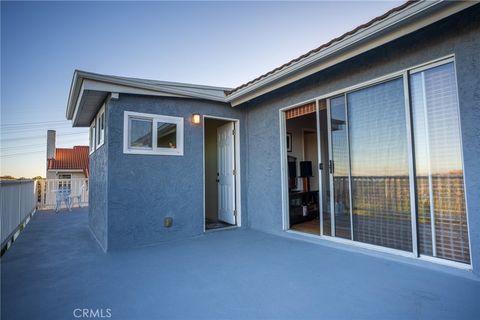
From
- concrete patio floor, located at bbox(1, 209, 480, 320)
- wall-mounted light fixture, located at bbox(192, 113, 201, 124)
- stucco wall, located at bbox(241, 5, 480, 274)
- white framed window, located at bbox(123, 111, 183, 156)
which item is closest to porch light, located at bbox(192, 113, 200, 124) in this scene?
wall-mounted light fixture, located at bbox(192, 113, 201, 124)

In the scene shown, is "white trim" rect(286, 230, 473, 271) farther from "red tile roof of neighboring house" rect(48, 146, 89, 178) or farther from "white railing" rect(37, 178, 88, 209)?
"red tile roof of neighboring house" rect(48, 146, 89, 178)

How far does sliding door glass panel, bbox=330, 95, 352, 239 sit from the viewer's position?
3578 millimetres

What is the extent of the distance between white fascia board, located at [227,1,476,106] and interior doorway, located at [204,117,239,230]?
1.84m

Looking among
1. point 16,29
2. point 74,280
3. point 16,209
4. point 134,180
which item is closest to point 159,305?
point 74,280

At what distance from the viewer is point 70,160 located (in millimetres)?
17781

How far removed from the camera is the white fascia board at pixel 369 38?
7.36ft

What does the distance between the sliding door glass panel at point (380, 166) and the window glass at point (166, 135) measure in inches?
121

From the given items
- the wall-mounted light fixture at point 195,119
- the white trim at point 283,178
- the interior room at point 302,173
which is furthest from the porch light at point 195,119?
the interior room at point 302,173

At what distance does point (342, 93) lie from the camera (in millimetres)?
3672

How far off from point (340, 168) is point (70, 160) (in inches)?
783

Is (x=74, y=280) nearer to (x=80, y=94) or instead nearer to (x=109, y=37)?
(x=80, y=94)

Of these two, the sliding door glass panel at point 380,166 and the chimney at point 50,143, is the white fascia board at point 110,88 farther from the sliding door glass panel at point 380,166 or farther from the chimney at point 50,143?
the chimney at point 50,143

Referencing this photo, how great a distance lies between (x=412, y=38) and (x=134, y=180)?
4.46 m

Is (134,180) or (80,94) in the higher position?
(80,94)
